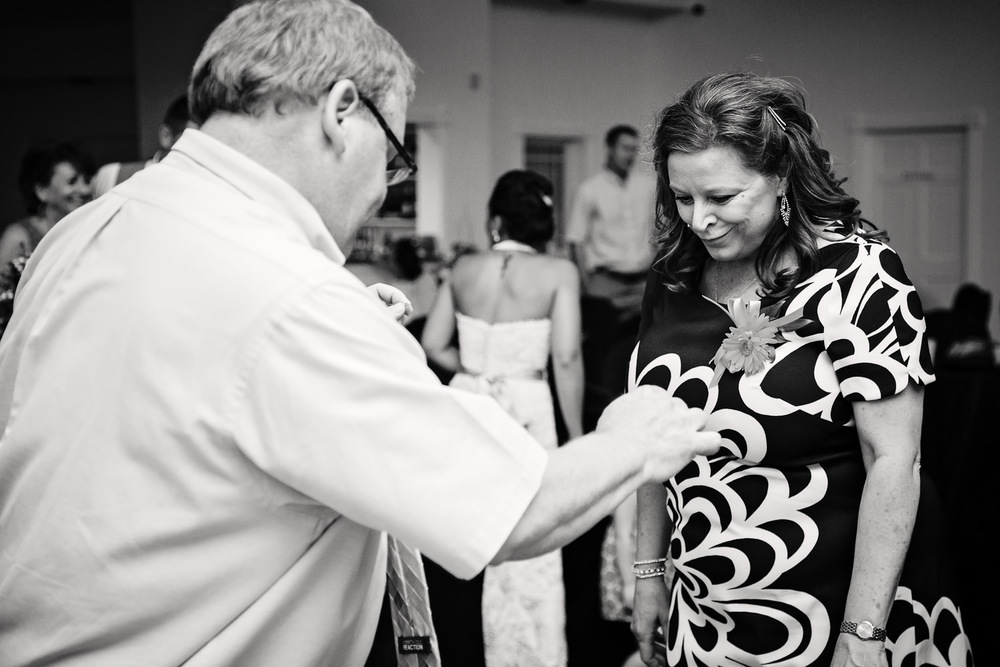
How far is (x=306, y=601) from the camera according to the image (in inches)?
48.1

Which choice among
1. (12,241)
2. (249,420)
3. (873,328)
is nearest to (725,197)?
(873,328)

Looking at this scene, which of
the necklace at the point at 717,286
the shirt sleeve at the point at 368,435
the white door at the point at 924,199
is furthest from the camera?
the white door at the point at 924,199

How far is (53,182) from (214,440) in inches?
147

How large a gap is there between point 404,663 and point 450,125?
8.61m

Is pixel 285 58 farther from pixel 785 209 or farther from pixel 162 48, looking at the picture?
pixel 162 48

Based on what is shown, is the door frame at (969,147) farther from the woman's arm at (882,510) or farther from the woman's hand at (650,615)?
the woman's arm at (882,510)

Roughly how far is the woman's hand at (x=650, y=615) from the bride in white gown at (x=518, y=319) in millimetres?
1712

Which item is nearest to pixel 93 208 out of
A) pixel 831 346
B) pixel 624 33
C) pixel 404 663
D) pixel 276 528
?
pixel 276 528

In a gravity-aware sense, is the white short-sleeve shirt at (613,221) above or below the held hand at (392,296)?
above

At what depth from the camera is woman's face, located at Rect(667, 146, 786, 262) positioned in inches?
71.1

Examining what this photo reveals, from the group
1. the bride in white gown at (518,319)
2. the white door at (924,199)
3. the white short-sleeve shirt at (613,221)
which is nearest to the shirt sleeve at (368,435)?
the bride in white gown at (518,319)

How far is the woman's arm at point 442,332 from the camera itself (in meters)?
3.98

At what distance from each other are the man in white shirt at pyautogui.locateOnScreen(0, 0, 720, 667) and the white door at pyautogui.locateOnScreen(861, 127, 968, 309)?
33.8ft

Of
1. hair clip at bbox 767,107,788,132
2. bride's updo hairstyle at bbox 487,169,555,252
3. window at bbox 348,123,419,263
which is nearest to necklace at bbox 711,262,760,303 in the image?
hair clip at bbox 767,107,788,132
